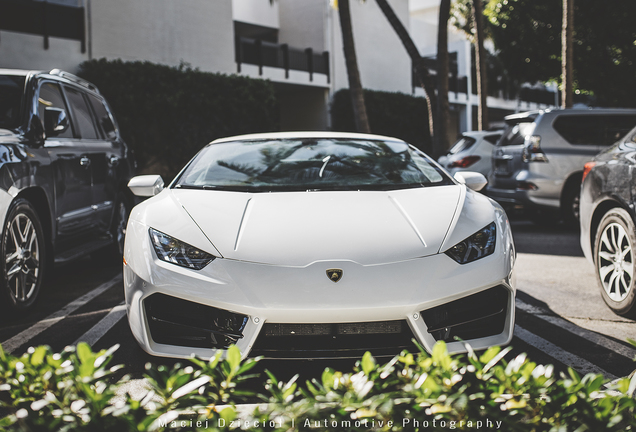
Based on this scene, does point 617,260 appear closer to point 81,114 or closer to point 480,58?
point 81,114

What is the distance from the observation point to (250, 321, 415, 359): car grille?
270 cm

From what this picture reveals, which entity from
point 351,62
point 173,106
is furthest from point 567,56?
point 173,106

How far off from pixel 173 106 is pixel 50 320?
16.0 meters

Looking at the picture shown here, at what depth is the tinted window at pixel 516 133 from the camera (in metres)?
9.57

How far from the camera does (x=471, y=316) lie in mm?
2844

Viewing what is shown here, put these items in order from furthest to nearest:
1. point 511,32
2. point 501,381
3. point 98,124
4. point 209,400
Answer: point 511,32 → point 98,124 → point 209,400 → point 501,381

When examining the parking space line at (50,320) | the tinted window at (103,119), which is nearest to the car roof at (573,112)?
the tinted window at (103,119)

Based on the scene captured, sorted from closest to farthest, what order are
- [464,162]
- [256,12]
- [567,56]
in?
[464,162] → [567,56] → [256,12]

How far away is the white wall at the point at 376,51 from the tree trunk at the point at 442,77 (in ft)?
35.5

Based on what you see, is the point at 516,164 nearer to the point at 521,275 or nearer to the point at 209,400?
the point at 521,275

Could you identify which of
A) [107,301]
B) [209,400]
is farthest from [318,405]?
[107,301]

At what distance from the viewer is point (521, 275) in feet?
19.9

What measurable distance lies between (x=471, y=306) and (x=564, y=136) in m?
7.35

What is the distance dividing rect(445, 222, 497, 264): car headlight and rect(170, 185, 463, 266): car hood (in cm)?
9
